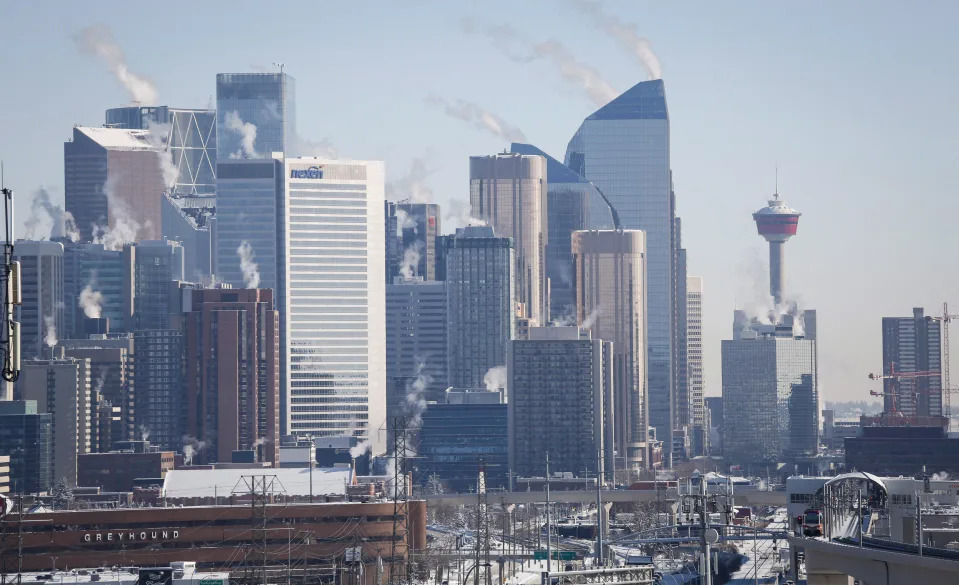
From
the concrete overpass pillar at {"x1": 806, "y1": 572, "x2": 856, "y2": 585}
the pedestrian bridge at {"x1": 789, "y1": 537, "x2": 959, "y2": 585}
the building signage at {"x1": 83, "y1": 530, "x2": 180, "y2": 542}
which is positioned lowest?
the building signage at {"x1": 83, "y1": 530, "x2": 180, "y2": 542}

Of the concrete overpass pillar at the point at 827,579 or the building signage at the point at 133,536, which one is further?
the building signage at the point at 133,536

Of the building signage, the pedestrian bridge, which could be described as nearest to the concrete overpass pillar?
the pedestrian bridge

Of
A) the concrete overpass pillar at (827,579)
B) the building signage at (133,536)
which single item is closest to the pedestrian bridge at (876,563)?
the concrete overpass pillar at (827,579)

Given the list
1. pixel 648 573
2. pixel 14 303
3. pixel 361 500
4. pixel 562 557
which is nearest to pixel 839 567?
pixel 648 573

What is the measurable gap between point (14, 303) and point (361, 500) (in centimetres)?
13666

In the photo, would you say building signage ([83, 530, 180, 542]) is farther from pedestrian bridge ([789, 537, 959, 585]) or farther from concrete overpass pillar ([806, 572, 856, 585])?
concrete overpass pillar ([806, 572, 856, 585])

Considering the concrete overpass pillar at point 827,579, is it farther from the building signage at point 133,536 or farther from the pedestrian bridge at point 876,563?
the building signage at point 133,536

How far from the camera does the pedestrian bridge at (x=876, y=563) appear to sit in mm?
52875

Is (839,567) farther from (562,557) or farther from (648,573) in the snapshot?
(562,557)

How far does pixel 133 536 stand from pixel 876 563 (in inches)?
4455

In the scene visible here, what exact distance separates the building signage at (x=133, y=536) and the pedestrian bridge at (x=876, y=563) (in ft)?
334

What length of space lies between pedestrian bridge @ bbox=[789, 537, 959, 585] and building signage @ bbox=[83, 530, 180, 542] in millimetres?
101885

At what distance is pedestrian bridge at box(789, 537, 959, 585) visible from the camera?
5288cm

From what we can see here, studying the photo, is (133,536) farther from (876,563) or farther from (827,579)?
(876,563)
